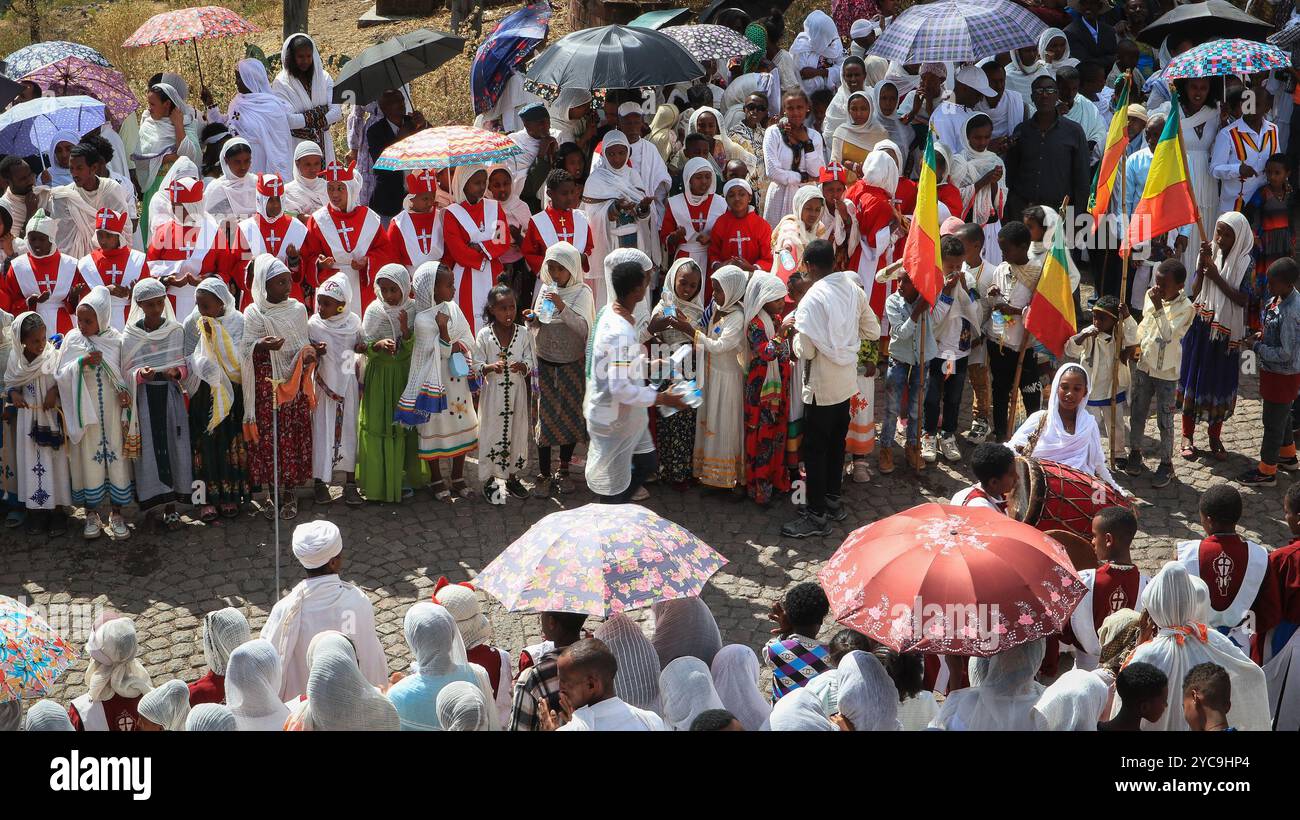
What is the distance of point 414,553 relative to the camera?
9336 millimetres

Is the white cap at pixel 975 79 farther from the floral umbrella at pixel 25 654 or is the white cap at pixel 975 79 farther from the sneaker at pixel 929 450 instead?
the floral umbrella at pixel 25 654

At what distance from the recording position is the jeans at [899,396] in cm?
1038

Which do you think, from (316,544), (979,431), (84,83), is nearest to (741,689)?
(316,544)

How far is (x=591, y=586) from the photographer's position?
6.26m

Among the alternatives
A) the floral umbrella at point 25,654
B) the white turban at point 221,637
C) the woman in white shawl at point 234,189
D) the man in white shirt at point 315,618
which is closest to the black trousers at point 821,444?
the man in white shirt at point 315,618

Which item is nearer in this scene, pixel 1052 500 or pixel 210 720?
pixel 210 720

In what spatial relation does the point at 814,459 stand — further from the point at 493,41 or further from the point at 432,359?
the point at 493,41

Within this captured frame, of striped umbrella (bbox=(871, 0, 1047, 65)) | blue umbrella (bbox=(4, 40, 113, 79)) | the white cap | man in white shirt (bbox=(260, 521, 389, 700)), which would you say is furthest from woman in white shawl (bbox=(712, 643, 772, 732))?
blue umbrella (bbox=(4, 40, 113, 79))

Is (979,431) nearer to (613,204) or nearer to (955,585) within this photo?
(613,204)

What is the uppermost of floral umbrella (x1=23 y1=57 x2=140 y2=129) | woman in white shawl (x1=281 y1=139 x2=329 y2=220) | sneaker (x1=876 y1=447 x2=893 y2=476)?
floral umbrella (x1=23 y1=57 x2=140 y2=129)

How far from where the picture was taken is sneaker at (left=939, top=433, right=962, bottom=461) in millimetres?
10539

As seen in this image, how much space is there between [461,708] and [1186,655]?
111 inches

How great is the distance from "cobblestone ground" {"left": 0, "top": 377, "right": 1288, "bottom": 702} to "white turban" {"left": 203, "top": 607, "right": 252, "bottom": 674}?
70.4 inches

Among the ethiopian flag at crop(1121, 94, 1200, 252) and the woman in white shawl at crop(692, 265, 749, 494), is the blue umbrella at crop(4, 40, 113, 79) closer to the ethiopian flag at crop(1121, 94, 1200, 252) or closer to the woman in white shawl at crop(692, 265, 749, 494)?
the woman in white shawl at crop(692, 265, 749, 494)
